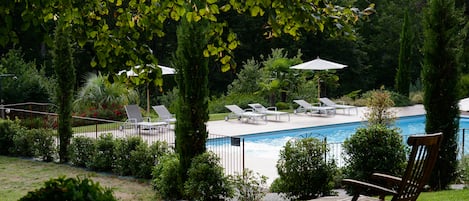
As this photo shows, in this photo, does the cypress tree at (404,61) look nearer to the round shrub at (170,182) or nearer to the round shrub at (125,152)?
the round shrub at (125,152)

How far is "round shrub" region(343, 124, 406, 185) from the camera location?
8.37 meters

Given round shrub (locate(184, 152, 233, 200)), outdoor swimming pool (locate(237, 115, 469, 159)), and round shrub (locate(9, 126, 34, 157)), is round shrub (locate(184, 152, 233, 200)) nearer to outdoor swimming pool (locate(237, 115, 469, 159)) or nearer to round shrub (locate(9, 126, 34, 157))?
outdoor swimming pool (locate(237, 115, 469, 159))

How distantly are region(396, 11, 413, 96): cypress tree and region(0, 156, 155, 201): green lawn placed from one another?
17.3m

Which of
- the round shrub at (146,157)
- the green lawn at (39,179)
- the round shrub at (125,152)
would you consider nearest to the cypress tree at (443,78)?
the green lawn at (39,179)

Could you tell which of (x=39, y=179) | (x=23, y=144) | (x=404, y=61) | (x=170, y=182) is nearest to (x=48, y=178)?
(x=39, y=179)

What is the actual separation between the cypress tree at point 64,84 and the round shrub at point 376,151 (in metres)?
7.24

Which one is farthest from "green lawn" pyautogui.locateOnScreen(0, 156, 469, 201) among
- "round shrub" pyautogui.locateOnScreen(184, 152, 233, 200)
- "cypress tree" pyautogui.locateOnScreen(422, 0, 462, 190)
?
"round shrub" pyautogui.locateOnScreen(184, 152, 233, 200)

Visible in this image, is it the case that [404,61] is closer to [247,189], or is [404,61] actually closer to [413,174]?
[247,189]

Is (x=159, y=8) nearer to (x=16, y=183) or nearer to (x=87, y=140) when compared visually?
(x=16, y=183)

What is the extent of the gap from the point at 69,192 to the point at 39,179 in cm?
846

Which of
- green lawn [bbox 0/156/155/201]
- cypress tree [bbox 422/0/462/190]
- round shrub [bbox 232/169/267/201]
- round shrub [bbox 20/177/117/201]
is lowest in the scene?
green lawn [bbox 0/156/155/201]

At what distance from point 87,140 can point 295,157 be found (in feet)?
18.8

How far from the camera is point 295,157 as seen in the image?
28.0ft

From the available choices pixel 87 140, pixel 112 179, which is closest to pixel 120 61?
pixel 112 179
